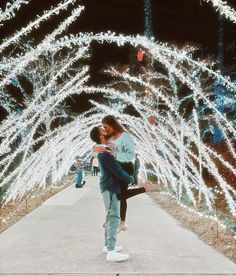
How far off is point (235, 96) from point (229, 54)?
206 inches

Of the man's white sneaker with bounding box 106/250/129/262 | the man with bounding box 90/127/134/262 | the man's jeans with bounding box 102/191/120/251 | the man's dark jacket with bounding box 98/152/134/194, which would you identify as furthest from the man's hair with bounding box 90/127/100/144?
the man's white sneaker with bounding box 106/250/129/262

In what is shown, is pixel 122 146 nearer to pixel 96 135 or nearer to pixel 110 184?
pixel 96 135

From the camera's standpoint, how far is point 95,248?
705 centimetres

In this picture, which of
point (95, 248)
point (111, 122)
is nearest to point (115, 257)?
point (95, 248)

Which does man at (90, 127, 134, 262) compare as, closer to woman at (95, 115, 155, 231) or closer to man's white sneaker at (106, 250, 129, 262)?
man's white sneaker at (106, 250, 129, 262)

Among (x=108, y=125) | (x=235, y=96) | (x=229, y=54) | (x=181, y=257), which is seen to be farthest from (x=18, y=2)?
(x=229, y=54)

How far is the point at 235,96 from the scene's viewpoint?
27.0m

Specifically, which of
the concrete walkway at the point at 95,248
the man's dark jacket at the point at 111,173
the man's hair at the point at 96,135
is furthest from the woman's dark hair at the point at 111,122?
the concrete walkway at the point at 95,248

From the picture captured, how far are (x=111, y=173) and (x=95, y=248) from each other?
1169 mm

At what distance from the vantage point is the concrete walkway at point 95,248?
5789 mm

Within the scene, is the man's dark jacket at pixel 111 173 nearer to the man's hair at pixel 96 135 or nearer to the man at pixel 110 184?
the man at pixel 110 184

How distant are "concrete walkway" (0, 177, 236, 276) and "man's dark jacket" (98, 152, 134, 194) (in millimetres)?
904

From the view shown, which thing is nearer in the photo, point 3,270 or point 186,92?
point 3,270

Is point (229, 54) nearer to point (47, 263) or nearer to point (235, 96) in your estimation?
point (235, 96)
